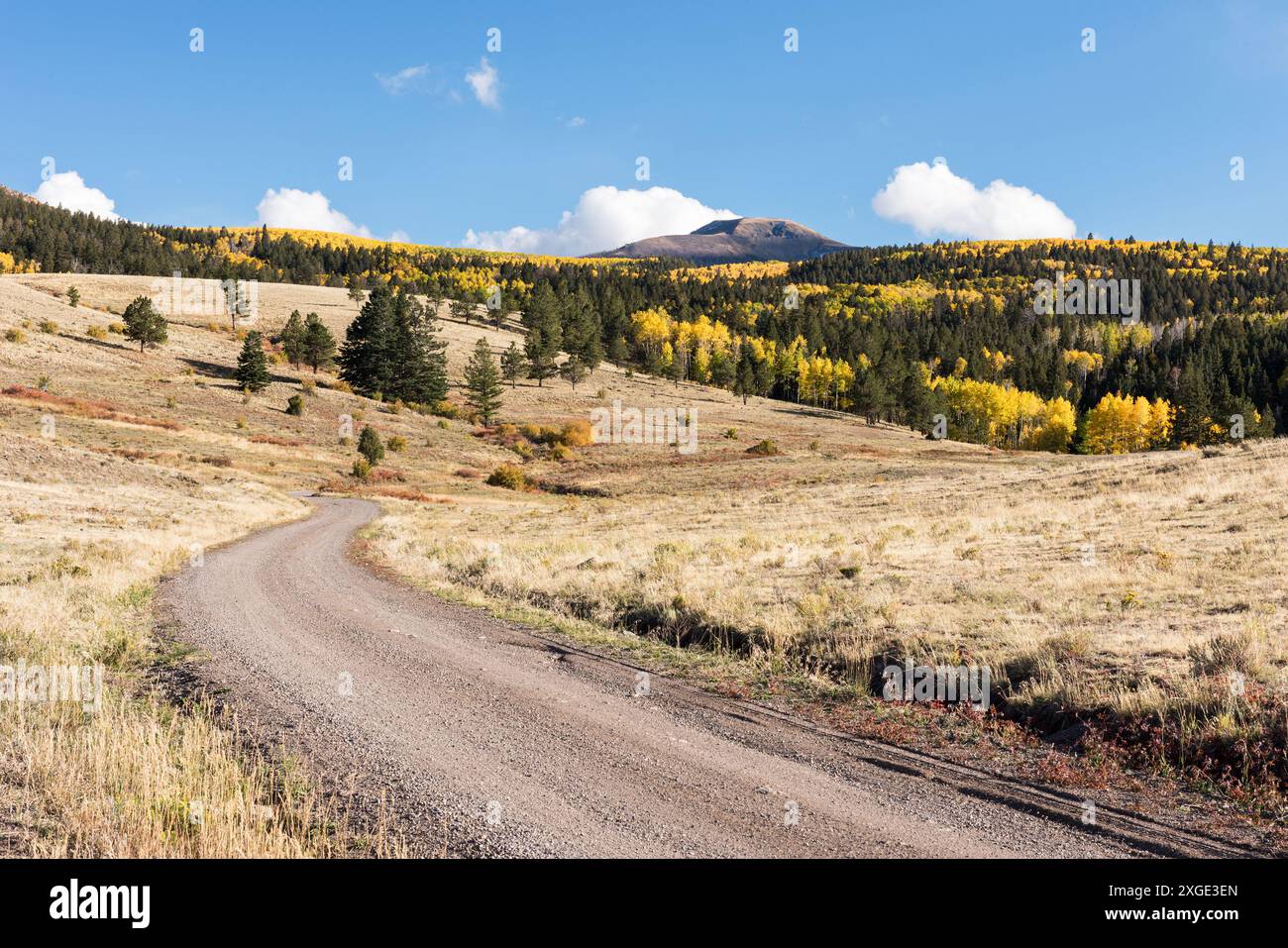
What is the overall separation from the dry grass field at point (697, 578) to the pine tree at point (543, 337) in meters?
53.6

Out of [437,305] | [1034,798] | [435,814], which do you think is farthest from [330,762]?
[437,305]

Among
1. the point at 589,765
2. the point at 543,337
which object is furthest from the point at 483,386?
the point at 589,765

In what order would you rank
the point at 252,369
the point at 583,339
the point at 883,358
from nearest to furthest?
the point at 252,369 → the point at 583,339 → the point at 883,358

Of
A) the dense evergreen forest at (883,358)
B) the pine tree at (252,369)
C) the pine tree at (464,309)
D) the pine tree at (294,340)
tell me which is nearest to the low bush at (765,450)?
the dense evergreen forest at (883,358)

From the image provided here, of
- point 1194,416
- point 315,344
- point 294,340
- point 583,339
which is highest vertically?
point 583,339

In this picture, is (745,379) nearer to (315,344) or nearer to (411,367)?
(411,367)

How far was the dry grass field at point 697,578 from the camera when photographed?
6582 mm

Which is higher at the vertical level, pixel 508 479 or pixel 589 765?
pixel 589 765

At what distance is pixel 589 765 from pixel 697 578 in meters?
10.1

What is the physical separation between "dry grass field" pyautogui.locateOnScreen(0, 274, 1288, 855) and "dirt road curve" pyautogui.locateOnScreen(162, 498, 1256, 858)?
992 millimetres

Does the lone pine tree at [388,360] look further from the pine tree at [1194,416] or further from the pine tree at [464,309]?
the pine tree at [1194,416]

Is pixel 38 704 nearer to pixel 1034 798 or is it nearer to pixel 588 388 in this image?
pixel 1034 798

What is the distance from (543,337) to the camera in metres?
111

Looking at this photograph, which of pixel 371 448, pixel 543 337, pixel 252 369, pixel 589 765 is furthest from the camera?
pixel 543 337
